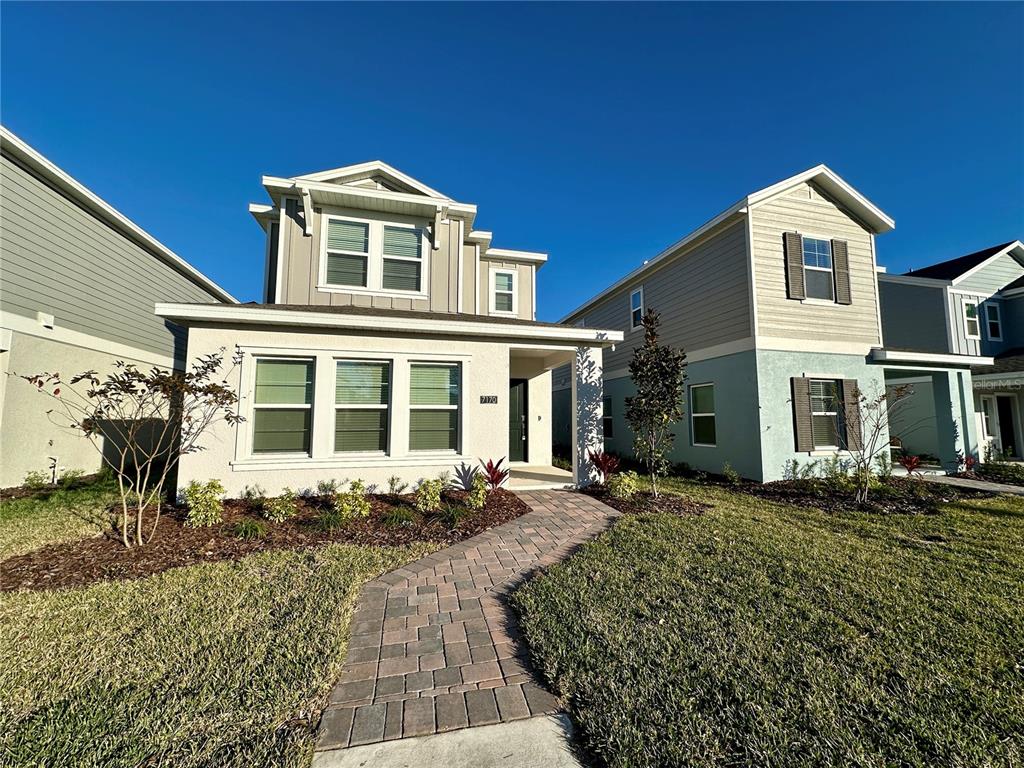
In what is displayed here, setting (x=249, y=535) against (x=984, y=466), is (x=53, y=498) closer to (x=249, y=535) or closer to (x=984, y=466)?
(x=249, y=535)

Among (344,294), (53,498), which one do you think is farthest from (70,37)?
(53,498)

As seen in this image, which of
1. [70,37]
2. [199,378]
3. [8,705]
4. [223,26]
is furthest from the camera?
[223,26]

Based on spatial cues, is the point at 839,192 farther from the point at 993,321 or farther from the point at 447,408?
the point at 447,408

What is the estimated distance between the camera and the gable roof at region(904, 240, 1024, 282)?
14188mm

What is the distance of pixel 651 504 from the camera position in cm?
720

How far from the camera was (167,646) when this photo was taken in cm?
289

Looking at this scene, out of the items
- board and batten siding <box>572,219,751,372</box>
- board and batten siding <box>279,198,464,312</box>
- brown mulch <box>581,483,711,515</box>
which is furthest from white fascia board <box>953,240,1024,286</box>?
board and batten siding <box>279,198,464,312</box>

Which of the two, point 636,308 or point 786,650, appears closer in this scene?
point 786,650

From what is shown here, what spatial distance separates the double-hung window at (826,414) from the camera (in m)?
9.80

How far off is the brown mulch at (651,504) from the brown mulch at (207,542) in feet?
5.90

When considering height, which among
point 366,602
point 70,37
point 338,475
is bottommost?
point 366,602

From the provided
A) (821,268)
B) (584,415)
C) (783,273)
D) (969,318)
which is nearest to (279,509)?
(584,415)

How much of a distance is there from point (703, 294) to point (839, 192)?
13.6ft

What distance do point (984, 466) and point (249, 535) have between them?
1715cm
